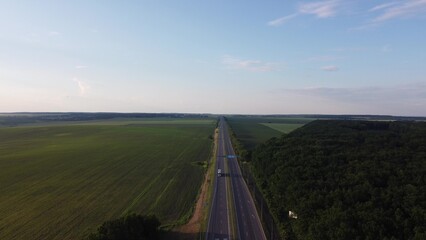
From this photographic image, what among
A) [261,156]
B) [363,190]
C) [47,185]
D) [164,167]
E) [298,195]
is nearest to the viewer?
[363,190]

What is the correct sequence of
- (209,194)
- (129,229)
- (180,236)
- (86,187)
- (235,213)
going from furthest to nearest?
(86,187), (209,194), (235,213), (180,236), (129,229)

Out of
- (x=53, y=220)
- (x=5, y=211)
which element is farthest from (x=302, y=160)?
(x=5, y=211)

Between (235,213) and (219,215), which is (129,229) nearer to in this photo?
(219,215)

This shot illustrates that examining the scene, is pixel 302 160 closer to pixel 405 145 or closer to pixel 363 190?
pixel 363 190

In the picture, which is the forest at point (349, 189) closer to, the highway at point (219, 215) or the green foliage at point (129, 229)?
the highway at point (219, 215)

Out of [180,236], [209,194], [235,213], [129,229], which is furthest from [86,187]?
[235,213]

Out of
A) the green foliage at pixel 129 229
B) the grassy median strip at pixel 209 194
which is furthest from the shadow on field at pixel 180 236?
the green foliage at pixel 129 229

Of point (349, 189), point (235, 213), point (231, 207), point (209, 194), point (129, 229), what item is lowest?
point (235, 213)

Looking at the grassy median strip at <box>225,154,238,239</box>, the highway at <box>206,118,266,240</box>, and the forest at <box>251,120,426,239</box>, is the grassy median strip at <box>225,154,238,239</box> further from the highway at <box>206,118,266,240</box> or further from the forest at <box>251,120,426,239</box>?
the forest at <box>251,120,426,239</box>
